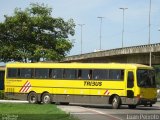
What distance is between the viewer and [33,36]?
5147cm

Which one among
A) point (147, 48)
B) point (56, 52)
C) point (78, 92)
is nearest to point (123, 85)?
point (78, 92)

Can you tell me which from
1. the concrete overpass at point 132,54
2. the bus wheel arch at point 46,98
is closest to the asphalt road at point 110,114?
the bus wheel arch at point 46,98

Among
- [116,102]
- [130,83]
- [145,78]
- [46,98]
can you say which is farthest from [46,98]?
[145,78]

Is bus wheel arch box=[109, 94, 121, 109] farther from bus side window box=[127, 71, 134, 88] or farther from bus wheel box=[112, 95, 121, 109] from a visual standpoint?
bus side window box=[127, 71, 134, 88]

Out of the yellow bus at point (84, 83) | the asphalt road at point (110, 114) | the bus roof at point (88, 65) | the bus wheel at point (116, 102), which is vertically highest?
the bus roof at point (88, 65)

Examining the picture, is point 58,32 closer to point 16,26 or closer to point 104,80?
point 16,26

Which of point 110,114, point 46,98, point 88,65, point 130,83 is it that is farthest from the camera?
point 46,98

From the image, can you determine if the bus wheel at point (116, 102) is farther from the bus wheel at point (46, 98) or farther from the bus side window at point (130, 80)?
the bus wheel at point (46, 98)

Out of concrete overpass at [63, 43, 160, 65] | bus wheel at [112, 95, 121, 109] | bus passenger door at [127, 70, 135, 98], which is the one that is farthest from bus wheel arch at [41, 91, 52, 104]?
concrete overpass at [63, 43, 160, 65]

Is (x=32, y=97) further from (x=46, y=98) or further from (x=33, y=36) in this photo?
(x=33, y=36)

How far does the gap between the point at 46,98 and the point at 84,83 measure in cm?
330

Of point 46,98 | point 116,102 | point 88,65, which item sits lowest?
point 116,102

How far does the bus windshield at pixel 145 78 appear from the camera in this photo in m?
33.8

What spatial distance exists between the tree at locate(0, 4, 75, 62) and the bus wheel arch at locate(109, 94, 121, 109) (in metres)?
16.4
